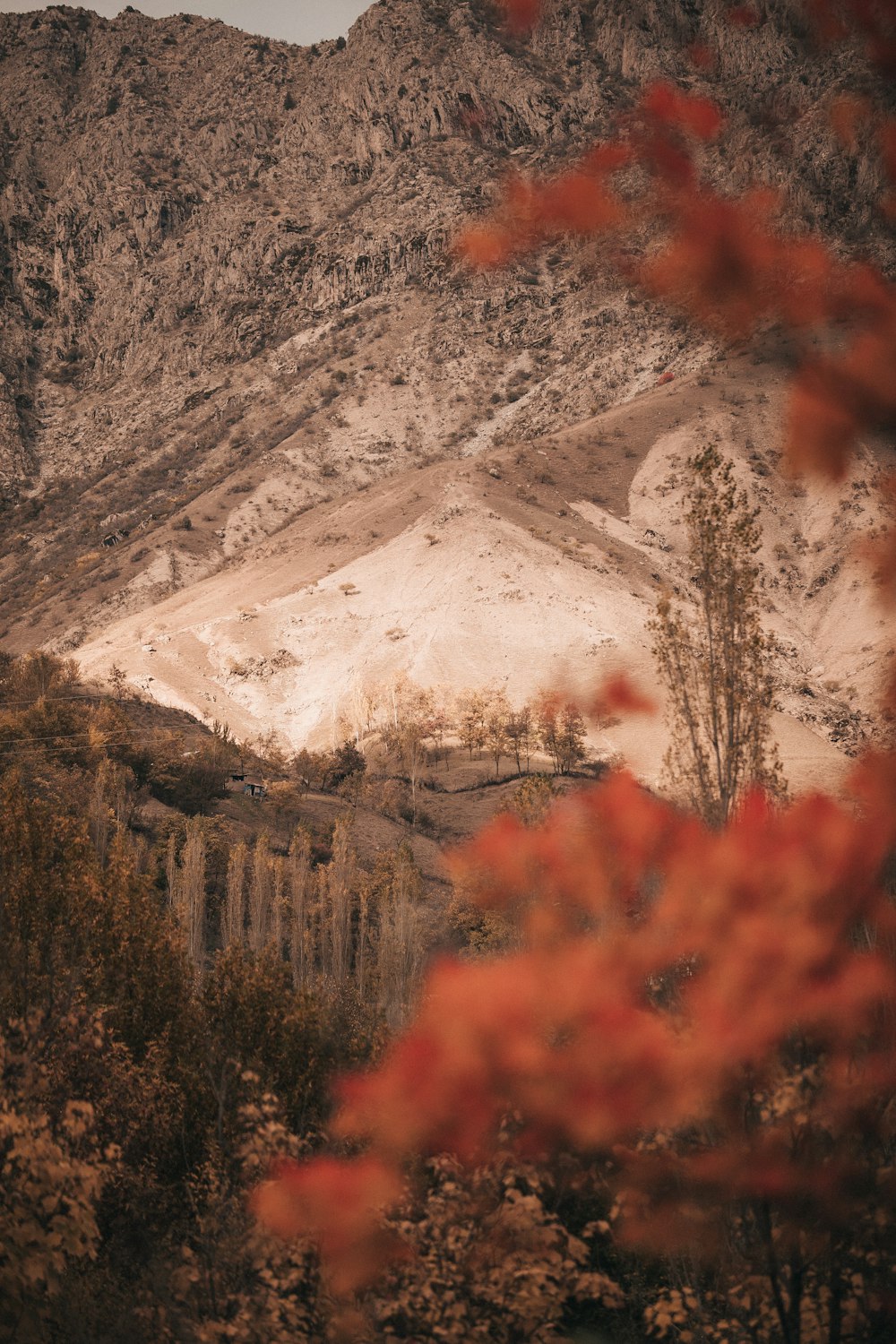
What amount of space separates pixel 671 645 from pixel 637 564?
76588mm

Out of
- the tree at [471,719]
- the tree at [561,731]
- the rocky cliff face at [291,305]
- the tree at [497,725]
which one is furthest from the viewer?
the rocky cliff face at [291,305]

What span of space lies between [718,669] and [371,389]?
127781mm

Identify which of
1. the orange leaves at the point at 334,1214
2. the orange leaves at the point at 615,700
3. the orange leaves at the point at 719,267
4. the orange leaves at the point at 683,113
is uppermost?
the orange leaves at the point at 683,113

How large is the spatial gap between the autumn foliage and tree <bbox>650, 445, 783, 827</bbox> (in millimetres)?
465

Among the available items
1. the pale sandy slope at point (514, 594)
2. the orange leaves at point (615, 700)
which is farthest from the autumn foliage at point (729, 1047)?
the orange leaves at point (615, 700)

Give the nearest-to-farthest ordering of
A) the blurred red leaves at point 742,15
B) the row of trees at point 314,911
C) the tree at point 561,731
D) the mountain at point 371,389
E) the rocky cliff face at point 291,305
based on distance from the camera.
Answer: the blurred red leaves at point 742,15, the row of trees at point 314,911, the tree at point 561,731, the mountain at point 371,389, the rocky cliff face at point 291,305

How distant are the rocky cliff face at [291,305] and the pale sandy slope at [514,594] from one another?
14.4 metres

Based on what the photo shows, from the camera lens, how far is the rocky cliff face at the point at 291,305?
124 metres

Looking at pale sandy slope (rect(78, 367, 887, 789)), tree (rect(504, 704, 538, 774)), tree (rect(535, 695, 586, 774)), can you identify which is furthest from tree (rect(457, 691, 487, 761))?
tree (rect(535, 695, 586, 774))

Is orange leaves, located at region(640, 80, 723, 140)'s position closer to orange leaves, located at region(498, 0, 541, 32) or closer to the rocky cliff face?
orange leaves, located at region(498, 0, 541, 32)

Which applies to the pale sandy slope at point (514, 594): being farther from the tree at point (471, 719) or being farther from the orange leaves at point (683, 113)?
the orange leaves at point (683, 113)

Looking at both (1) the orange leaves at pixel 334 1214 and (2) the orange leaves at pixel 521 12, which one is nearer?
(1) the orange leaves at pixel 334 1214

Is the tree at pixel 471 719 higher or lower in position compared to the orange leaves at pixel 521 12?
lower

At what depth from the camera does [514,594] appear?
7944cm
